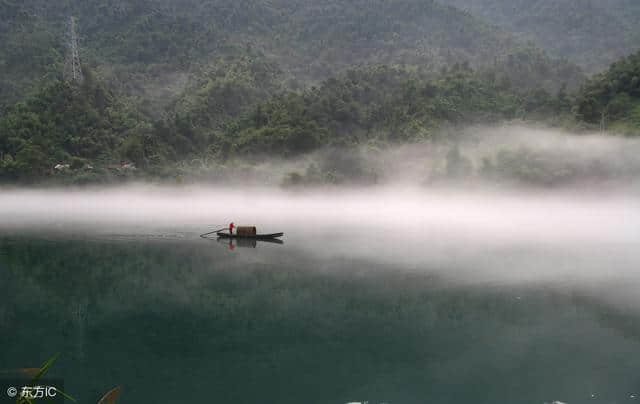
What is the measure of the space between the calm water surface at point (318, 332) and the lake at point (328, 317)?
0.04 meters

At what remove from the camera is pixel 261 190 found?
5759cm

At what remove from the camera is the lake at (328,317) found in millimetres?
9961

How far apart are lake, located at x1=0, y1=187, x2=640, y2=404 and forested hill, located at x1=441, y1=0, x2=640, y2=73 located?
3028 inches

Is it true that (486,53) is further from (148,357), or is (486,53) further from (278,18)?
(148,357)

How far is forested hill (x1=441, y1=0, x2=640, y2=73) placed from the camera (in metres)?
94.0

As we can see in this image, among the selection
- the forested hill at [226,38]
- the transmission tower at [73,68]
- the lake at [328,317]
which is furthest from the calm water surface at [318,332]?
the forested hill at [226,38]

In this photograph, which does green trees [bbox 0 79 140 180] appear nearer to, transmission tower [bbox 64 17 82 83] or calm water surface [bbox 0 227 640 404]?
transmission tower [bbox 64 17 82 83]

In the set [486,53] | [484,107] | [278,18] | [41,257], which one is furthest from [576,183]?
[278,18]

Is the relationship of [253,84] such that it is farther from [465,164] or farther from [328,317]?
[328,317]

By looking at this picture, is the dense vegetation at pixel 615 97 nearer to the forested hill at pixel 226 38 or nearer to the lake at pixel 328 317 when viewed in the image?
the forested hill at pixel 226 38

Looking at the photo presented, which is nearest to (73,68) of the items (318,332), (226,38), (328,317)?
(226,38)

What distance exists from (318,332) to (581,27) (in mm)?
108475

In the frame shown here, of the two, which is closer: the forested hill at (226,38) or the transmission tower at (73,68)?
the transmission tower at (73,68)

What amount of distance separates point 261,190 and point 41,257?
119 ft
